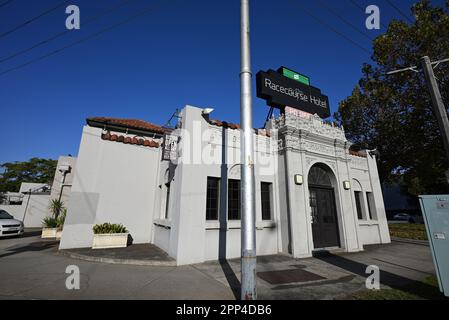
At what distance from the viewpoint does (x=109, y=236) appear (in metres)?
8.77

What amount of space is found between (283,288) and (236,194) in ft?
13.9

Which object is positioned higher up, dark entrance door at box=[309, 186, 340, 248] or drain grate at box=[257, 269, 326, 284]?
dark entrance door at box=[309, 186, 340, 248]

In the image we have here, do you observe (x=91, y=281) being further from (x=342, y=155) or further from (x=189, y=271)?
(x=342, y=155)

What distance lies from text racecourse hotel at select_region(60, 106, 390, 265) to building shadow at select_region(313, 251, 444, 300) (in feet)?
4.00

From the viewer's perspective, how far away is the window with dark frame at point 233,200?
8.47m

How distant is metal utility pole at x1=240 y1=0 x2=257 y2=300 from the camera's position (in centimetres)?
366

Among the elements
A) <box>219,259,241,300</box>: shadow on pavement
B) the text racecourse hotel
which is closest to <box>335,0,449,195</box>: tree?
the text racecourse hotel

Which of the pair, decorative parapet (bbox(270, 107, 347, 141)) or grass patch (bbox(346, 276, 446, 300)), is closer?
grass patch (bbox(346, 276, 446, 300))

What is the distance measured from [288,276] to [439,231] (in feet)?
11.5

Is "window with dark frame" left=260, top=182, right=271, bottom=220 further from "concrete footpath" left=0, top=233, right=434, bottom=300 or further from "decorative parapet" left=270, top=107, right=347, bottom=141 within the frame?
"decorative parapet" left=270, top=107, right=347, bottom=141

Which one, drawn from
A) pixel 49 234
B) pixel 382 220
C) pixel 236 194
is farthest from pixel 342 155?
pixel 49 234

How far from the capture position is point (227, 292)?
14.6ft

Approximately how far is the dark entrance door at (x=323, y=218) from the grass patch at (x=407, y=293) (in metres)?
4.55
